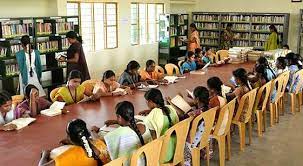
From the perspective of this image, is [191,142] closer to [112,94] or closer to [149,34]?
[112,94]

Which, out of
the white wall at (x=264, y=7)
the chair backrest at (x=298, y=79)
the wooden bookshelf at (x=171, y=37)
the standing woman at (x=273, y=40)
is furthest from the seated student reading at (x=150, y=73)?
the white wall at (x=264, y=7)

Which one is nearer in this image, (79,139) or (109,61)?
(79,139)

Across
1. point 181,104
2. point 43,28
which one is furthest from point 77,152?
point 43,28

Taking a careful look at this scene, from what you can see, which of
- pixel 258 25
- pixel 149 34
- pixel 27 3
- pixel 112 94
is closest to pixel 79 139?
pixel 112 94

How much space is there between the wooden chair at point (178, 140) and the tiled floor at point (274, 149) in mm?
1159

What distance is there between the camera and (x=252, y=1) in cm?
1104

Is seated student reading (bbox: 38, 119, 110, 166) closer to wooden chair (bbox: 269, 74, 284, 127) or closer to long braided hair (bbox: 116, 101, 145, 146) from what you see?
long braided hair (bbox: 116, 101, 145, 146)

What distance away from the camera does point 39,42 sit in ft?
22.0

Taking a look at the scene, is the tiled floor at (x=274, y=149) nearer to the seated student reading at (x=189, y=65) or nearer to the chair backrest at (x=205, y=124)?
the chair backrest at (x=205, y=124)

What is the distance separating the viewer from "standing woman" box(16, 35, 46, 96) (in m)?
5.64

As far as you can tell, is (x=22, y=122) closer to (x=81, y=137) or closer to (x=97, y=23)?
(x=81, y=137)

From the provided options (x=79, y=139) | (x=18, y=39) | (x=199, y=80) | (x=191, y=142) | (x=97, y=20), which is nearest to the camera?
(x=79, y=139)

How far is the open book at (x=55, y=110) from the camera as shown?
3.55m

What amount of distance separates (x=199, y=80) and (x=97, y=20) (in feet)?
13.1
